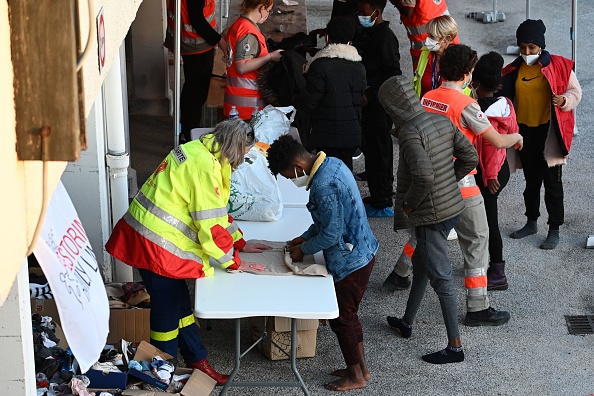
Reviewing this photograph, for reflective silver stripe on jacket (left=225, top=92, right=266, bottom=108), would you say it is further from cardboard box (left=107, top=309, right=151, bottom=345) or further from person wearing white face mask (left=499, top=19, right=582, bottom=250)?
cardboard box (left=107, top=309, right=151, bottom=345)

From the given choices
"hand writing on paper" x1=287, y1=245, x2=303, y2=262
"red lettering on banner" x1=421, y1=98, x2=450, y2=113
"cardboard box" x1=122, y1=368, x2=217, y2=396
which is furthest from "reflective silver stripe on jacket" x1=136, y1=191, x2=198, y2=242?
"red lettering on banner" x1=421, y1=98, x2=450, y2=113

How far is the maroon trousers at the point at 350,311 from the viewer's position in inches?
203

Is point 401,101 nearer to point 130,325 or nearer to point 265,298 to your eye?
point 265,298

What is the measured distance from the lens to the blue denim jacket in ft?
15.9

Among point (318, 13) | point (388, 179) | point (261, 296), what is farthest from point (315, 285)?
point (318, 13)

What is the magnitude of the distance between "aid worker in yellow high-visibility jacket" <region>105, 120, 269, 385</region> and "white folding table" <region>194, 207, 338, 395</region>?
0.12 metres

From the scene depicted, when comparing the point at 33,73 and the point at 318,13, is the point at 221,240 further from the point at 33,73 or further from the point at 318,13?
the point at 318,13

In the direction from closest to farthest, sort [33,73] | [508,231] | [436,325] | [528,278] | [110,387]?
1. [33,73]
2. [110,387]
3. [436,325]
4. [528,278]
5. [508,231]

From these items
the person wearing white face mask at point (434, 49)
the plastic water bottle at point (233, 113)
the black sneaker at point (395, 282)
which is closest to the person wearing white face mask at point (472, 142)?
the black sneaker at point (395, 282)

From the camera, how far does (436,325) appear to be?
6152 millimetres

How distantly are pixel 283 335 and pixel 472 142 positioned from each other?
1705 millimetres

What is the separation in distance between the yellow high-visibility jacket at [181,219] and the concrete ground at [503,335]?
3.28 ft

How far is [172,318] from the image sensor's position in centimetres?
510

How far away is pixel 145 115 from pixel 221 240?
536 cm
